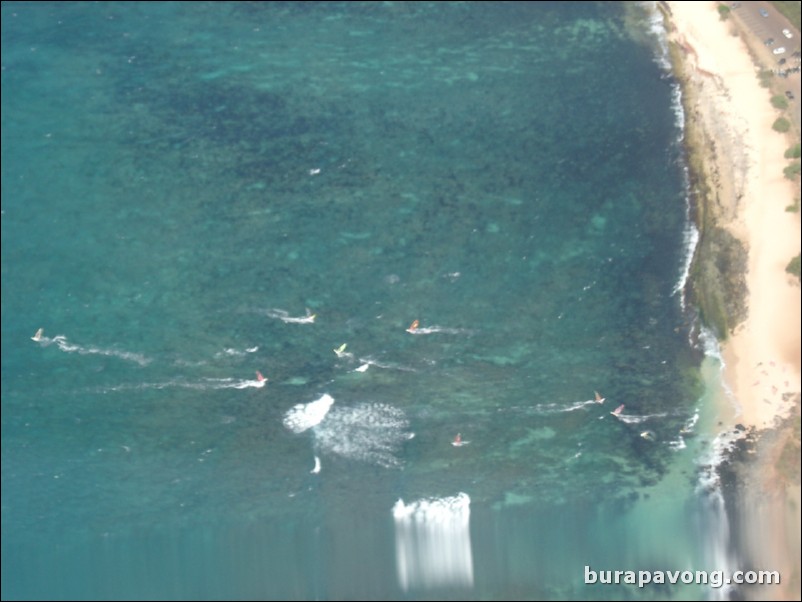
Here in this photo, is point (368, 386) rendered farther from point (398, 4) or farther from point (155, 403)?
point (398, 4)

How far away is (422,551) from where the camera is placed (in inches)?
782

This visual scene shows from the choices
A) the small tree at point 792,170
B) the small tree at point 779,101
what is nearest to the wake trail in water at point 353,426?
the small tree at point 792,170

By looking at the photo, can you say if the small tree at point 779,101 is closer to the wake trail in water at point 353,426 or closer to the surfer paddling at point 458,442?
the surfer paddling at point 458,442

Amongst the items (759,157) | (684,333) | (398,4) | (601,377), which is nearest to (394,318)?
(601,377)

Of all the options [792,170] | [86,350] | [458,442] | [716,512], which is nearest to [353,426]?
[458,442]

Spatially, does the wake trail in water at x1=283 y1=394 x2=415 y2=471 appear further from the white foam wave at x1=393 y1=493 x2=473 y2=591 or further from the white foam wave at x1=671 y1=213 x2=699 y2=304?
the white foam wave at x1=671 y1=213 x2=699 y2=304

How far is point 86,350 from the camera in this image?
66.4 feet

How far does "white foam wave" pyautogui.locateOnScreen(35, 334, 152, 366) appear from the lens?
794 inches

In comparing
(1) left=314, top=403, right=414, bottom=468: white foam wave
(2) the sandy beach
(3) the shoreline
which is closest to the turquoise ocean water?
(1) left=314, top=403, right=414, bottom=468: white foam wave

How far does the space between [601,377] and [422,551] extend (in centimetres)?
699

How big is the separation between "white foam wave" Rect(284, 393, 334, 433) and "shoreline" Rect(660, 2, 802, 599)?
1070 cm

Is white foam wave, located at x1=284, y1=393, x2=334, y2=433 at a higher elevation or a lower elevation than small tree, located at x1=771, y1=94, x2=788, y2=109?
lower

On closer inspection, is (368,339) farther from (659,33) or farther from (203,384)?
(659,33)

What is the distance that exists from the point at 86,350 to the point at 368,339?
8100 mm
